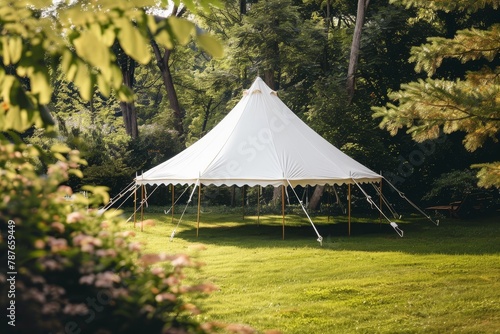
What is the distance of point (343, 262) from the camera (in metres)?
10.5

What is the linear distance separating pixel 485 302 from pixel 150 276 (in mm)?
6025

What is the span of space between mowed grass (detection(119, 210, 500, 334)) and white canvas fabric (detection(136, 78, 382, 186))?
4.22 ft

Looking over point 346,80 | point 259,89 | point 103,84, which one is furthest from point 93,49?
point 346,80

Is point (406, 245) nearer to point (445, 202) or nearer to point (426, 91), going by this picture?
point (426, 91)

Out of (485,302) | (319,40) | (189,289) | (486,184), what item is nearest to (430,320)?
(485,302)

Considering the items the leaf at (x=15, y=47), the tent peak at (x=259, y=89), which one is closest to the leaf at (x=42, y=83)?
the leaf at (x=15, y=47)

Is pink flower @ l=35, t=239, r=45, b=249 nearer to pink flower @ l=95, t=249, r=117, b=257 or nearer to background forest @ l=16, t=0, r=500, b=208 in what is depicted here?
pink flower @ l=95, t=249, r=117, b=257

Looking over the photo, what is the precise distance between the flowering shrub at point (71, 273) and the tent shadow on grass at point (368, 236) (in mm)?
9601

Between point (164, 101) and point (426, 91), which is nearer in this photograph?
point (426, 91)

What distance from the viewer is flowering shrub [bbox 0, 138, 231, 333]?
2.21m

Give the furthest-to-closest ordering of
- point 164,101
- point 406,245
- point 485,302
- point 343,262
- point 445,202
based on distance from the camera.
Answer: point 164,101 → point 445,202 → point 406,245 → point 343,262 → point 485,302

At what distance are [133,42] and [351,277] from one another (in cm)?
770

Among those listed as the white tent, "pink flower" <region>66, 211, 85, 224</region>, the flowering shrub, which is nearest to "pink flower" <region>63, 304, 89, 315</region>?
the flowering shrub

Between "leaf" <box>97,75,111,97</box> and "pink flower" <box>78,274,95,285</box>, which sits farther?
"leaf" <box>97,75,111,97</box>
